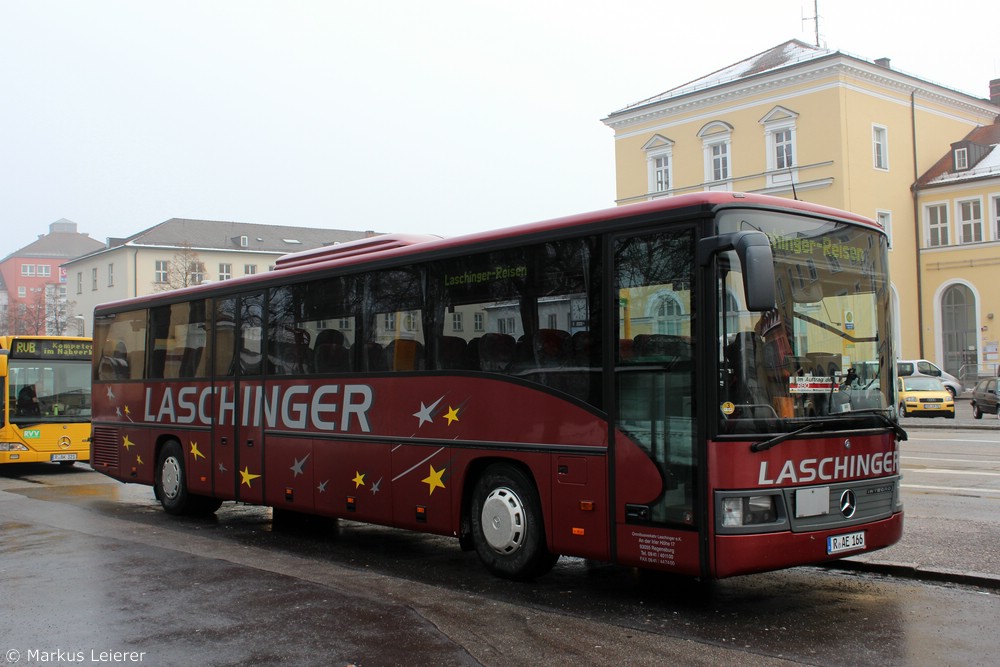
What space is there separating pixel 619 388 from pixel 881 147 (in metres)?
45.9

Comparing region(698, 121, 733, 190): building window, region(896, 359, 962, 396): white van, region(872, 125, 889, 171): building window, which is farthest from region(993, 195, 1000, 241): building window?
region(698, 121, 733, 190): building window

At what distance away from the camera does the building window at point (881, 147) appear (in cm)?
4878

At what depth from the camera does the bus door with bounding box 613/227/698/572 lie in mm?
7258

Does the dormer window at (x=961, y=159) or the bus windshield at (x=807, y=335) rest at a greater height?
the dormer window at (x=961, y=159)

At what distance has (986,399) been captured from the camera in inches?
1228

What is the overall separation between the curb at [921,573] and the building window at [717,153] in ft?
142

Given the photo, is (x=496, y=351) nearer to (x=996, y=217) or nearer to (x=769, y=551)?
(x=769, y=551)

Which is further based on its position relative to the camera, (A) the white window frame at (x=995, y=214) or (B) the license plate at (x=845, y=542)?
(A) the white window frame at (x=995, y=214)

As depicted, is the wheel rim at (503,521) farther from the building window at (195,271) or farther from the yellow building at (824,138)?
the building window at (195,271)

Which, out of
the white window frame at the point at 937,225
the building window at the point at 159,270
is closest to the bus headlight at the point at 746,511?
the white window frame at the point at 937,225

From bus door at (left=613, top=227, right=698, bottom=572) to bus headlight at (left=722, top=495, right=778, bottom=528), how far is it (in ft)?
0.82

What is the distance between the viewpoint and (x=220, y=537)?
11867 mm

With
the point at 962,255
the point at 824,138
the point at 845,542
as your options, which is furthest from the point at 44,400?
the point at 962,255

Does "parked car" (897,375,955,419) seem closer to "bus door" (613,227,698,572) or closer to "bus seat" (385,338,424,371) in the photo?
"bus seat" (385,338,424,371)
